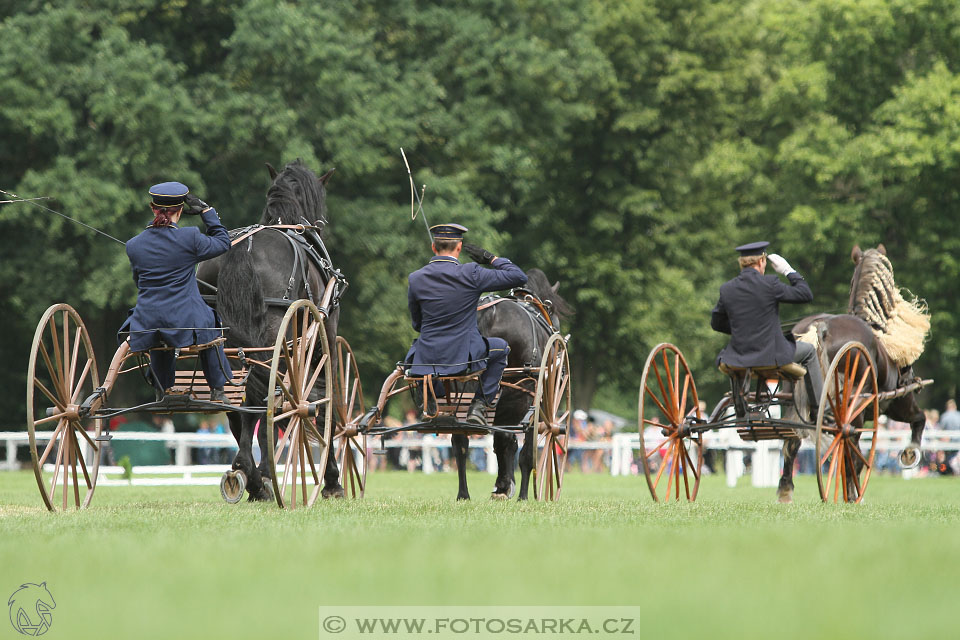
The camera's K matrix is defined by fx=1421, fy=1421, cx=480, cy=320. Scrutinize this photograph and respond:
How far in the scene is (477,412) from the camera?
10.8 meters

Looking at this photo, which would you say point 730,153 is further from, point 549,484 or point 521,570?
point 521,570

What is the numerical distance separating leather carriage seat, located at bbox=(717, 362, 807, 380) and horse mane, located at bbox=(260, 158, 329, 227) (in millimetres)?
3696

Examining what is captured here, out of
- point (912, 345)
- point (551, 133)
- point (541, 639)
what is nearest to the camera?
point (541, 639)

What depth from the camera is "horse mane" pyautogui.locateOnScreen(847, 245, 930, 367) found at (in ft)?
45.9

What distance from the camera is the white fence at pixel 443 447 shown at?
19.7m

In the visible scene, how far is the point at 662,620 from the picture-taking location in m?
4.71

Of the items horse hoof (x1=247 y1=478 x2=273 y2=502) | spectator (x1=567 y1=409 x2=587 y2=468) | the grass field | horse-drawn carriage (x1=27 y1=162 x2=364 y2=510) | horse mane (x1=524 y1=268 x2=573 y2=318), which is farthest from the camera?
spectator (x1=567 y1=409 x2=587 y2=468)

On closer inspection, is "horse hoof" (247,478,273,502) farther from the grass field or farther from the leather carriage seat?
the leather carriage seat

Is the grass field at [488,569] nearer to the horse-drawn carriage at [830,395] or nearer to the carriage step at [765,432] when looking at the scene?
the horse-drawn carriage at [830,395]

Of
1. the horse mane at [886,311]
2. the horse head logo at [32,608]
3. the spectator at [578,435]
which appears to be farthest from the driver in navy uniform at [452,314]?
the spectator at [578,435]

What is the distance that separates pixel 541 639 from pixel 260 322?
22.3 ft

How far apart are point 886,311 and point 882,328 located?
0.72 ft

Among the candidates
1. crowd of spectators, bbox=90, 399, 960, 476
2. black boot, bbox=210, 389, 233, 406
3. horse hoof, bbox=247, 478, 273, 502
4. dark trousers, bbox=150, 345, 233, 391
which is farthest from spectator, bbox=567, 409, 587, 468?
dark trousers, bbox=150, 345, 233, 391

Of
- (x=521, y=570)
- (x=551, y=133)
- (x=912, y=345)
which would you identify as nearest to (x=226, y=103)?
(x=551, y=133)
